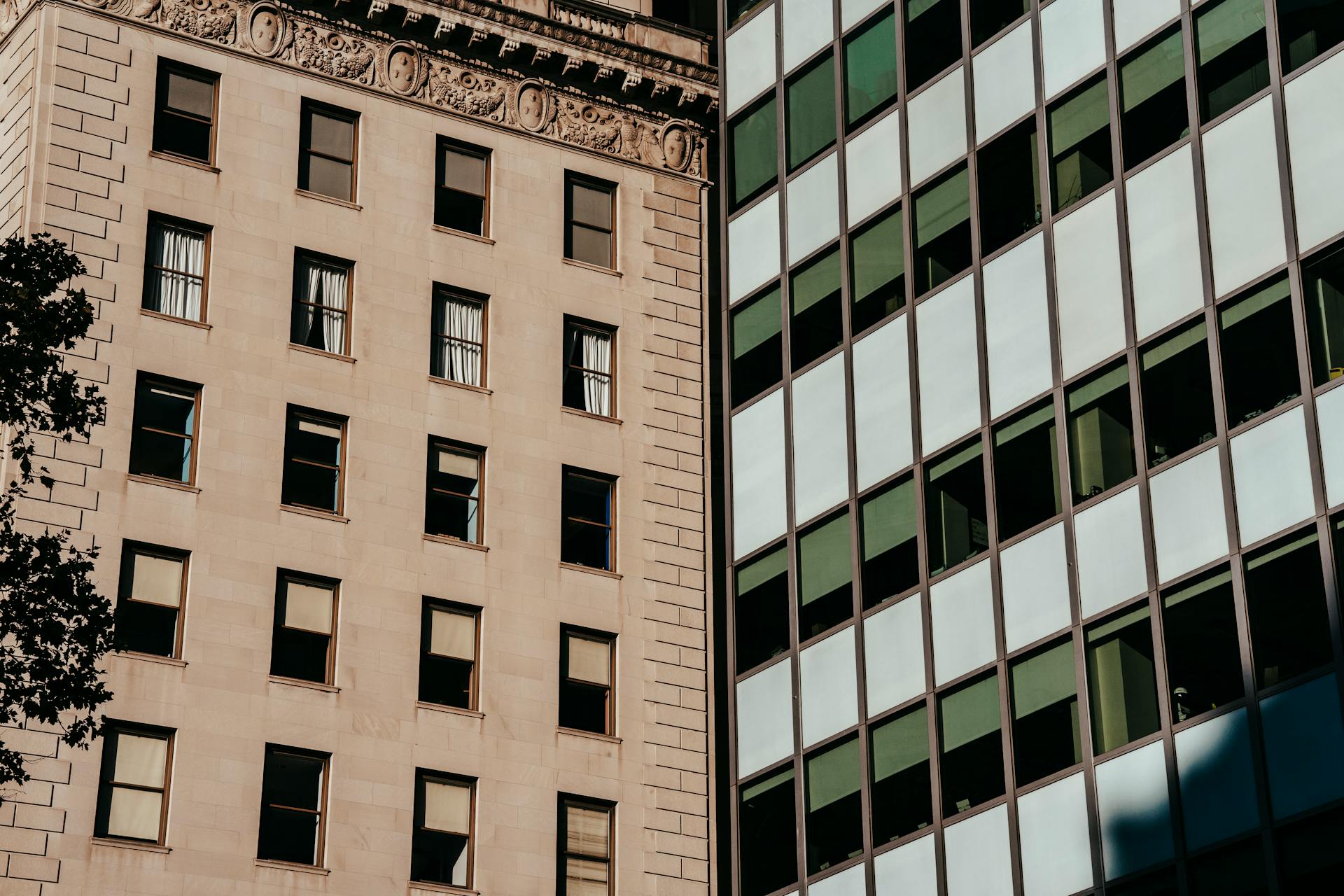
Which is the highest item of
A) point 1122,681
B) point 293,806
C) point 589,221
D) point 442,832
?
point 589,221

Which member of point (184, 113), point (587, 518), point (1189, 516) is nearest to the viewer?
point (1189, 516)

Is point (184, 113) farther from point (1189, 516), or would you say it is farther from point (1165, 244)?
point (1189, 516)

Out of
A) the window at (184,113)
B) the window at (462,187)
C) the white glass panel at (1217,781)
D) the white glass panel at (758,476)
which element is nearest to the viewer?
the white glass panel at (1217,781)

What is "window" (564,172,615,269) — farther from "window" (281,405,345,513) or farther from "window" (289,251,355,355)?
"window" (281,405,345,513)

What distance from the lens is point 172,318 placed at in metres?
45.2

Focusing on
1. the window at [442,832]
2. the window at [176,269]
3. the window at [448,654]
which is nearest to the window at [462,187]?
the window at [176,269]

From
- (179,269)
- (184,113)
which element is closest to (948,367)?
(179,269)

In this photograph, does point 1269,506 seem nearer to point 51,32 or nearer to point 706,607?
point 706,607

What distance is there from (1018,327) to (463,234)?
14.6 metres

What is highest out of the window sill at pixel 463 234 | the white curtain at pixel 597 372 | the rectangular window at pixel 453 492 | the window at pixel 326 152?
the window at pixel 326 152

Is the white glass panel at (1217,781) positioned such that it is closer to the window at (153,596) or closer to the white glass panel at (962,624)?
the white glass panel at (962,624)

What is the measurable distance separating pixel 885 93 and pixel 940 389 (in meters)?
6.82

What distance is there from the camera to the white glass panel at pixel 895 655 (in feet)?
130

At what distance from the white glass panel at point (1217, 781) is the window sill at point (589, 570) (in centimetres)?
1702
